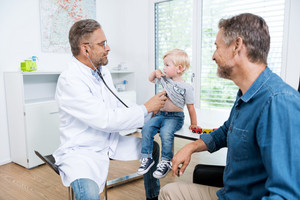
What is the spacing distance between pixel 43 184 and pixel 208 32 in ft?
9.27

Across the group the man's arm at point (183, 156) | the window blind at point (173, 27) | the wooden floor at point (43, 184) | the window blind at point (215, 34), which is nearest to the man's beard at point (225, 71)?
the man's arm at point (183, 156)

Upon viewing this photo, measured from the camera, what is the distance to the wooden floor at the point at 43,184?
1.95 metres

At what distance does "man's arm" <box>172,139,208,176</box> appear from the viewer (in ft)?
3.61

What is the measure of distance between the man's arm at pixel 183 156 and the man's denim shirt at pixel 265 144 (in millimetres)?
210

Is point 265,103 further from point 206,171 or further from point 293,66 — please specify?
point 293,66

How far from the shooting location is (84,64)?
1571mm

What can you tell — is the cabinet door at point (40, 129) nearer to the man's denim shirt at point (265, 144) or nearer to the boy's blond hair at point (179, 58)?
the boy's blond hair at point (179, 58)

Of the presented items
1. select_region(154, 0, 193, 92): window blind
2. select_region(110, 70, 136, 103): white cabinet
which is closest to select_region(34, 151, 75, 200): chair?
select_region(110, 70, 136, 103): white cabinet

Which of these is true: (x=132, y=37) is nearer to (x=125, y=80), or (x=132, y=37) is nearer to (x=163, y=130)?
(x=125, y=80)

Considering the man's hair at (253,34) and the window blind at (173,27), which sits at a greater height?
the window blind at (173,27)

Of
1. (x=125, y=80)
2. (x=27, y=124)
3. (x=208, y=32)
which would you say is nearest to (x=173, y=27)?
(x=208, y=32)

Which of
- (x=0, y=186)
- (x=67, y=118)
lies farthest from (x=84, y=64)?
(x=0, y=186)

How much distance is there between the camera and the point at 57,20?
2994 millimetres

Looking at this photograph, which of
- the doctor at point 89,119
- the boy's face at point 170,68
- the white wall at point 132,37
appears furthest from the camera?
the white wall at point 132,37
